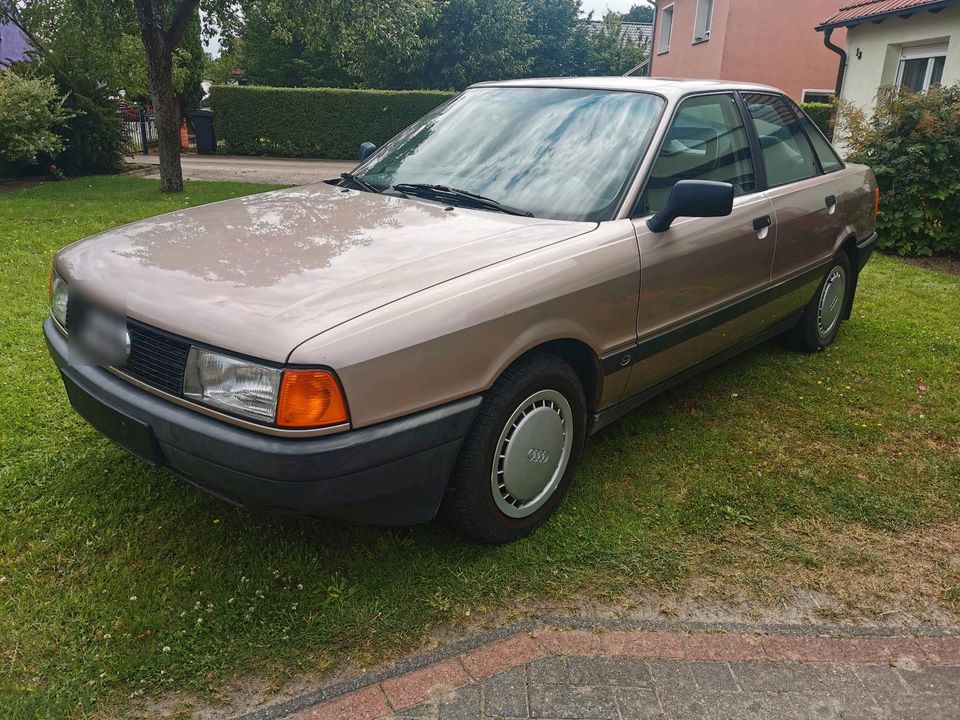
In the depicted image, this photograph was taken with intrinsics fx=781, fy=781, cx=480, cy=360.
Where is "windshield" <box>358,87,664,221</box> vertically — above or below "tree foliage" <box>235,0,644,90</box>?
below

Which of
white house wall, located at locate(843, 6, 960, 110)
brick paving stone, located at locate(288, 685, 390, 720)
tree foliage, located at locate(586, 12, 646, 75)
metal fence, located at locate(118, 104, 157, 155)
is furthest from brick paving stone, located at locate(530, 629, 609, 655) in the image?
tree foliage, located at locate(586, 12, 646, 75)

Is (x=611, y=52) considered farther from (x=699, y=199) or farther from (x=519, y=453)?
(x=519, y=453)

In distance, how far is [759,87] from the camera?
4.41 meters

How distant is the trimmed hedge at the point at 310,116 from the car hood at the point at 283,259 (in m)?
20.0

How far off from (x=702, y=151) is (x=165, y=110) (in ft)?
33.9

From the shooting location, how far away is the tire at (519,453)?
2.63m

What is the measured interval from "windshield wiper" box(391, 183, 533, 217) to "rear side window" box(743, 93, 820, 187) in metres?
1.66

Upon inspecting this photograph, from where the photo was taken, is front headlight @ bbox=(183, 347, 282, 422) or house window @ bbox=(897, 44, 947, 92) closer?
front headlight @ bbox=(183, 347, 282, 422)

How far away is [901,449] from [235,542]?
10.3 feet

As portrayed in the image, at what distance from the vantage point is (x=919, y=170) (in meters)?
8.37

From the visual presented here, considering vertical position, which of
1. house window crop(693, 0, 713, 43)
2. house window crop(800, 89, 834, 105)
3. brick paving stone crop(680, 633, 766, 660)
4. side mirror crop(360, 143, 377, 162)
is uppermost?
house window crop(693, 0, 713, 43)

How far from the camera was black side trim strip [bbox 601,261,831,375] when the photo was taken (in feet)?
10.3

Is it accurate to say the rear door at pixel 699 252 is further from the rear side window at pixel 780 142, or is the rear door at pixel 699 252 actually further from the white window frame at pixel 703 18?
the white window frame at pixel 703 18

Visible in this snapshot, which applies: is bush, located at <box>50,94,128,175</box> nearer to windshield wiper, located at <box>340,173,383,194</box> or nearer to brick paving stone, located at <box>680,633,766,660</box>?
windshield wiper, located at <box>340,173,383,194</box>
